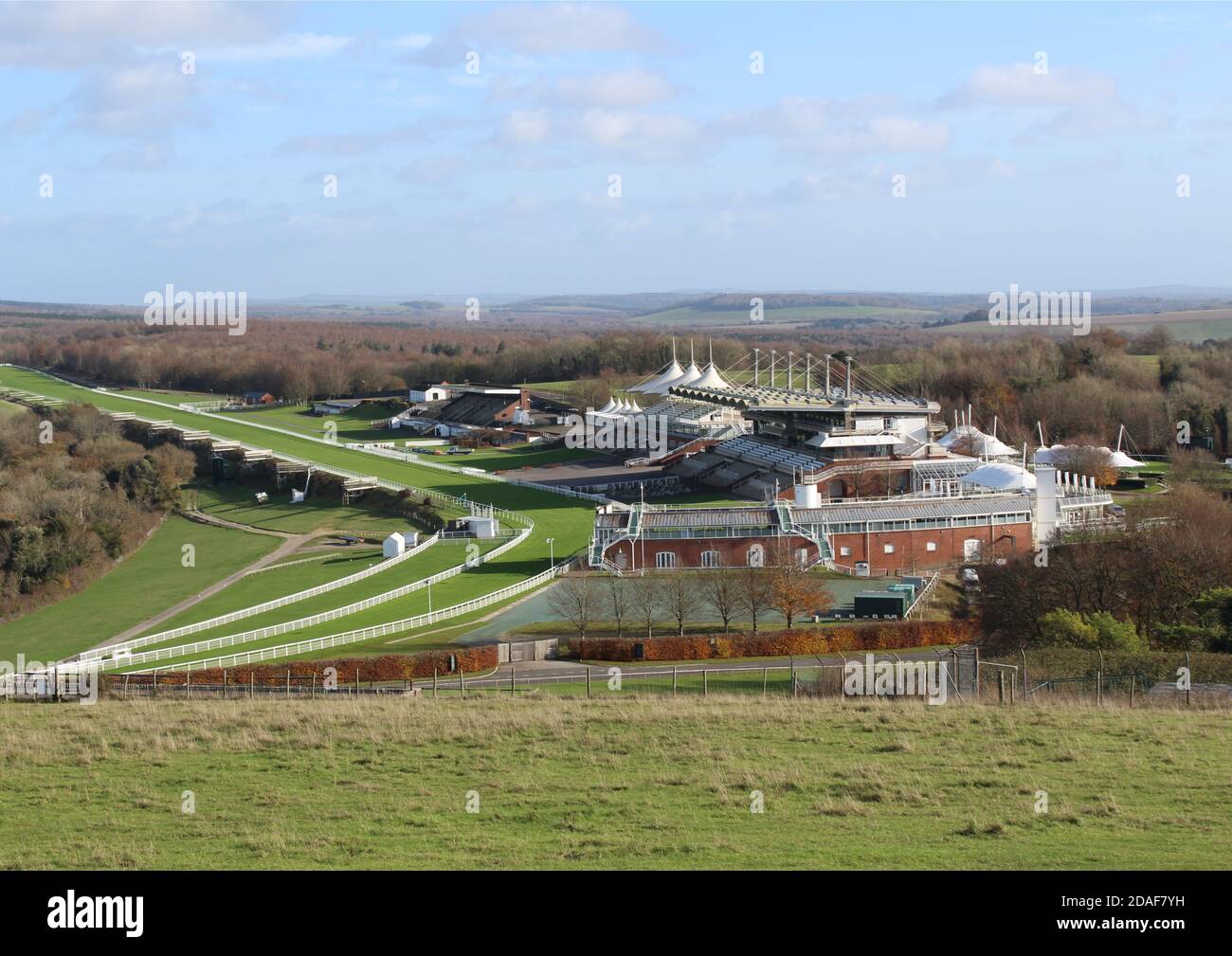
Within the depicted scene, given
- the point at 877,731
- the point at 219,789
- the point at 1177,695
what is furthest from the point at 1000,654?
the point at 219,789

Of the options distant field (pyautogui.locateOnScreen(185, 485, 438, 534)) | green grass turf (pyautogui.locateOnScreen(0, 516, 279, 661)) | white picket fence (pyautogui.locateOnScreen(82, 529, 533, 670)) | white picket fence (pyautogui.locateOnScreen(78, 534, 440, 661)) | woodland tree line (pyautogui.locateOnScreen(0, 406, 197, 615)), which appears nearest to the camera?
white picket fence (pyautogui.locateOnScreen(82, 529, 533, 670))

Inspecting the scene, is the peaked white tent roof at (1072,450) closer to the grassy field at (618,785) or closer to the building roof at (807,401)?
the building roof at (807,401)

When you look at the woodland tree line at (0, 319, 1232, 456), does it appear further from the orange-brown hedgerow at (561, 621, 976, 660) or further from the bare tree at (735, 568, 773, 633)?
the orange-brown hedgerow at (561, 621, 976, 660)

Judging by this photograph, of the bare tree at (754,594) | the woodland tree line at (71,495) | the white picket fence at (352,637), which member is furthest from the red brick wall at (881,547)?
the woodland tree line at (71,495)

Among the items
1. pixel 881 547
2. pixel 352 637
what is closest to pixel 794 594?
pixel 352 637

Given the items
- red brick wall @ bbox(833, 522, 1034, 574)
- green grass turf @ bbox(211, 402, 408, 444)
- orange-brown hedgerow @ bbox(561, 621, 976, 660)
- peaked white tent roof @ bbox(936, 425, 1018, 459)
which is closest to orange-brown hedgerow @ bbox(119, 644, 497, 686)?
orange-brown hedgerow @ bbox(561, 621, 976, 660)
